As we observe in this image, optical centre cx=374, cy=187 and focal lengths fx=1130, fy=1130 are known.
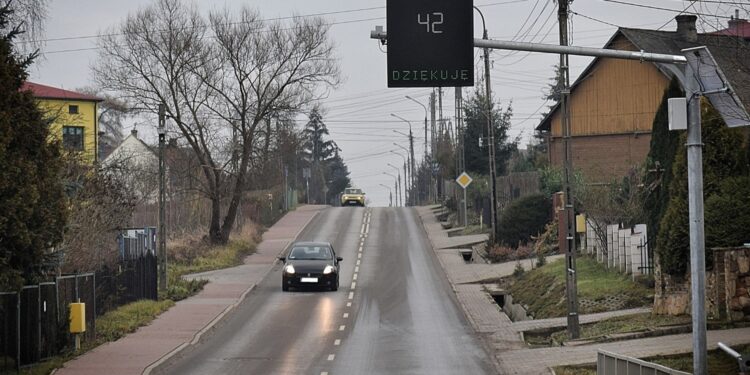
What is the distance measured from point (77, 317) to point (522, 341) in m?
10.1

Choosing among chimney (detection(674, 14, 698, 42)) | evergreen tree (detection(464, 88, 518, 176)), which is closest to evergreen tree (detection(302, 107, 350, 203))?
evergreen tree (detection(464, 88, 518, 176))

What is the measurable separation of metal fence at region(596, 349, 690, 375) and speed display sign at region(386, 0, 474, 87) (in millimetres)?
4625

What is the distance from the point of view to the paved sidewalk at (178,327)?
73.8ft

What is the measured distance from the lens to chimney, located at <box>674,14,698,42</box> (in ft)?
145

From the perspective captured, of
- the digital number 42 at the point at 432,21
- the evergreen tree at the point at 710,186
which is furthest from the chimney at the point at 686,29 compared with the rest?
the digital number 42 at the point at 432,21

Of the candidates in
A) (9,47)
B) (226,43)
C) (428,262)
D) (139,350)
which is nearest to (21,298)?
(139,350)

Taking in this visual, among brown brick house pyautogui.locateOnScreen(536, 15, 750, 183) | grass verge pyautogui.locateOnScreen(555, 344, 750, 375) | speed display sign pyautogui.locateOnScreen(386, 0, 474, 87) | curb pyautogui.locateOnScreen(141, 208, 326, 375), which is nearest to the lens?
speed display sign pyautogui.locateOnScreen(386, 0, 474, 87)

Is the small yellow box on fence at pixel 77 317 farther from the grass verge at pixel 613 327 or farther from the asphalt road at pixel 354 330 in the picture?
the grass verge at pixel 613 327

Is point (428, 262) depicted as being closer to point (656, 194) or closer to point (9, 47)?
point (656, 194)

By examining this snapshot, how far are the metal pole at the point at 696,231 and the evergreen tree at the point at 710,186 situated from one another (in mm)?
9465

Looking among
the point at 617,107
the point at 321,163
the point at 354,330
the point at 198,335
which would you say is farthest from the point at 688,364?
the point at 321,163

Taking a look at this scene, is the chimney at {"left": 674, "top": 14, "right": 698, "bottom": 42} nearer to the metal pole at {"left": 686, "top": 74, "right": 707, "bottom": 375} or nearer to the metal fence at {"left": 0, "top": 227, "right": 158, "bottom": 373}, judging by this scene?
the metal fence at {"left": 0, "top": 227, "right": 158, "bottom": 373}

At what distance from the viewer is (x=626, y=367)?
16.0 m

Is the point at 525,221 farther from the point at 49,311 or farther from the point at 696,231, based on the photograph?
the point at 696,231
